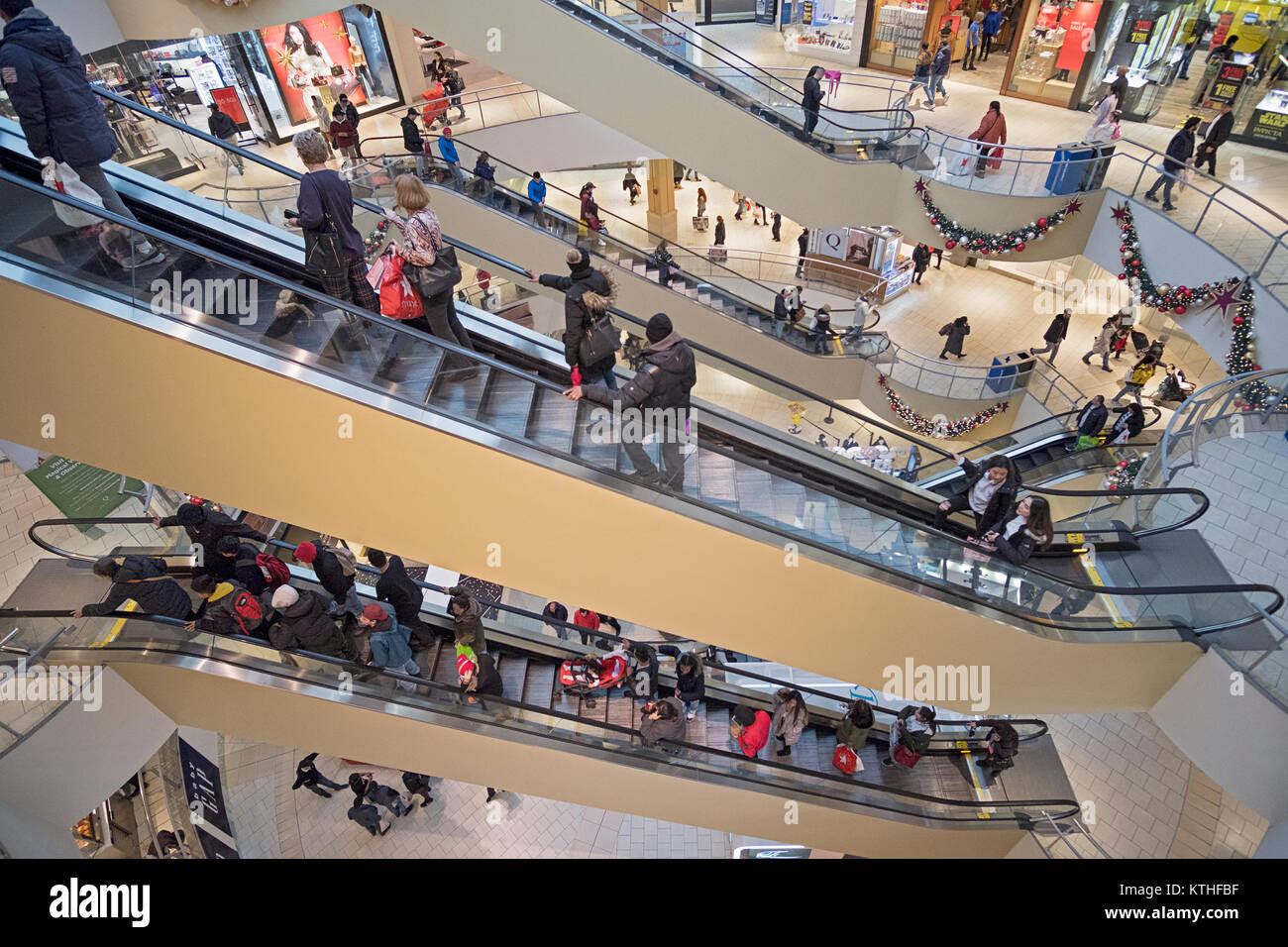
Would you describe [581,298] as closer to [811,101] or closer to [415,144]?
[415,144]

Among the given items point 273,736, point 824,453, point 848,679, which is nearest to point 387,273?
point 824,453

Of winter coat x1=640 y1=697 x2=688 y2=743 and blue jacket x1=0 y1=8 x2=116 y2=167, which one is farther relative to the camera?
winter coat x1=640 y1=697 x2=688 y2=743

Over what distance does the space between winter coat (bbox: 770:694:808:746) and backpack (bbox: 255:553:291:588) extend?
519cm

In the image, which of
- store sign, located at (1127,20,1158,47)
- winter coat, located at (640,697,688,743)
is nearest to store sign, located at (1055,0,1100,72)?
store sign, located at (1127,20,1158,47)

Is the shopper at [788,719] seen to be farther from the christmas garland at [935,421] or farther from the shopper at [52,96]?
the christmas garland at [935,421]

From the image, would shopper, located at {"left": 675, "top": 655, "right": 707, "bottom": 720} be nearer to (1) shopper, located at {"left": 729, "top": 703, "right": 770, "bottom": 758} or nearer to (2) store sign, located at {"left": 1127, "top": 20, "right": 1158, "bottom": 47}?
(1) shopper, located at {"left": 729, "top": 703, "right": 770, "bottom": 758}

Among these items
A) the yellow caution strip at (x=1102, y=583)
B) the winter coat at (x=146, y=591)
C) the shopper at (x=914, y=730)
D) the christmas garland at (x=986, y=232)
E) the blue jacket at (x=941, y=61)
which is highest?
the blue jacket at (x=941, y=61)

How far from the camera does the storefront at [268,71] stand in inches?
555

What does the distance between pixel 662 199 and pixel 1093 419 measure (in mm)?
14267

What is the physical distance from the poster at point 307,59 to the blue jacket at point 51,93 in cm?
1368

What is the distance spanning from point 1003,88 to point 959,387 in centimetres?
941

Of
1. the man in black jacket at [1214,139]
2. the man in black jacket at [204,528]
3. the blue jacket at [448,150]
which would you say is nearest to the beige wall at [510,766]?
the man in black jacket at [204,528]

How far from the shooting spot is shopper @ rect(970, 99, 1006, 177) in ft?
39.4

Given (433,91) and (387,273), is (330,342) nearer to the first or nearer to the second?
(387,273)
